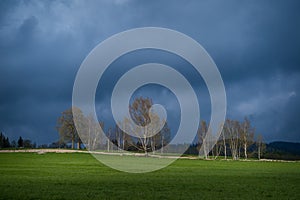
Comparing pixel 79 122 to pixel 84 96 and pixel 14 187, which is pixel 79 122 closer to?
pixel 84 96

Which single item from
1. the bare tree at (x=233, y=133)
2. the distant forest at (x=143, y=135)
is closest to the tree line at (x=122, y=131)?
the distant forest at (x=143, y=135)

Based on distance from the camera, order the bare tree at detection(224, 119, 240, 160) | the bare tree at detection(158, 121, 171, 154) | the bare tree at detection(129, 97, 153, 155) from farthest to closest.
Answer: the bare tree at detection(224, 119, 240, 160) → the bare tree at detection(158, 121, 171, 154) → the bare tree at detection(129, 97, 153, 155)

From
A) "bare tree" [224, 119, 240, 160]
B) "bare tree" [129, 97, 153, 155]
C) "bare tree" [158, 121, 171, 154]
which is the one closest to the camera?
"bare tree" [129, 97, 153, 155]

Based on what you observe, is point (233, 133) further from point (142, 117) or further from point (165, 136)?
point (142, 117)

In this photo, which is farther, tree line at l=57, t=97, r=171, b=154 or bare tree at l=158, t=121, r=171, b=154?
bare tree at l=158, t=121, r=171, b=154

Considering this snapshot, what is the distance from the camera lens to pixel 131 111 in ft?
275

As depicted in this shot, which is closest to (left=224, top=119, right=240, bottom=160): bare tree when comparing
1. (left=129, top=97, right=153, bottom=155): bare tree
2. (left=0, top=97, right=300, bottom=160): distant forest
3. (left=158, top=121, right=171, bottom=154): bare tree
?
(left=0, top=97, right=300, bottom=160): distant forest

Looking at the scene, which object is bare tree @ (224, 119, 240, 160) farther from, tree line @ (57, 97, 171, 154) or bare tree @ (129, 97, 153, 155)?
bare tree @ (129, 97, 153, 155)

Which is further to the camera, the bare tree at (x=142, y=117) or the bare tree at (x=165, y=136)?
the bare tree at (x=165, y=136)

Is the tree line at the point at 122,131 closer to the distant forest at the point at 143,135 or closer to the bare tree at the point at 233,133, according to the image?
the distant forest at the point at 143,135

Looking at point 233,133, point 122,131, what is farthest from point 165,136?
point 233,133

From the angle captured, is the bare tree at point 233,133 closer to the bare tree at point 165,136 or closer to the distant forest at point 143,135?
the distant forest at point 143,135

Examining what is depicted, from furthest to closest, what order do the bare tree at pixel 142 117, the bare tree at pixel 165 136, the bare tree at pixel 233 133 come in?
1. the bare tree at pixel 233 133
2. the bare tree at pixel 165 136
3. the bare tree at pixel 142 117

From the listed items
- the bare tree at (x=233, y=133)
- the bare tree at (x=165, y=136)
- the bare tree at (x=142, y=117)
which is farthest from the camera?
the bare tree at (x=233, y=133)
